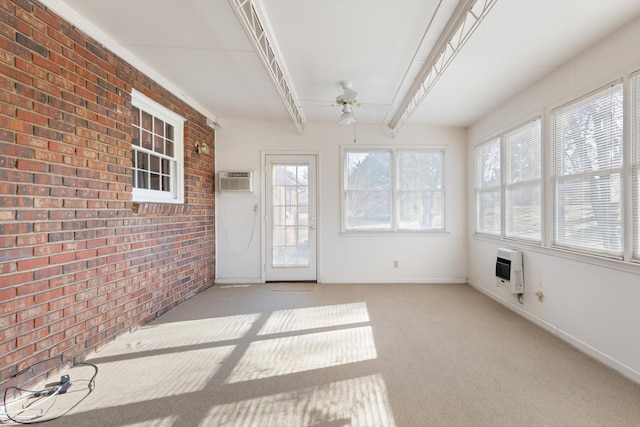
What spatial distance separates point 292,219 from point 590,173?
3661 mm

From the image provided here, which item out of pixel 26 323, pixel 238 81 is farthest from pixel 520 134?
pixel 26 323

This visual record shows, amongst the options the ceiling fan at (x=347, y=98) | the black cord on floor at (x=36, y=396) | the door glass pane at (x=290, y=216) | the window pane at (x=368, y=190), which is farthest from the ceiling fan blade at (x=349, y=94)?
the black cord on floor at (x=36, y=396)

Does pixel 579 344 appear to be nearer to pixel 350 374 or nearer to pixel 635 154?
pixel 635 154

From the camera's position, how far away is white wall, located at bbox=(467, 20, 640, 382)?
2.07 meters

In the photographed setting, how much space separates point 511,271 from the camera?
3254 mm

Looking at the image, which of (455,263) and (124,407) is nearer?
(124,407)

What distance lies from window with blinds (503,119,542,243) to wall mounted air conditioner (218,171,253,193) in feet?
12.1

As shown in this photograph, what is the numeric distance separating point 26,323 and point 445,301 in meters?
4.07

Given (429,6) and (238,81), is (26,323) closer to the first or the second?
(238,81)

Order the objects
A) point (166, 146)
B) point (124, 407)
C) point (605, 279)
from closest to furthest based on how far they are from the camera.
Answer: point (124, 407) < point (605, 279) < point (166, 146)

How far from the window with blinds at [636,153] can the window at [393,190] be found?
8.59 ft

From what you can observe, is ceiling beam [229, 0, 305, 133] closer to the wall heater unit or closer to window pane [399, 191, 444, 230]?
window pane [399, 191, 444, 230]

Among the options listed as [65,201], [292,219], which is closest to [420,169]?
[292,219]

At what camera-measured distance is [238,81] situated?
10.5ft
